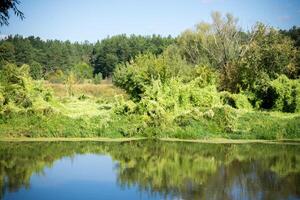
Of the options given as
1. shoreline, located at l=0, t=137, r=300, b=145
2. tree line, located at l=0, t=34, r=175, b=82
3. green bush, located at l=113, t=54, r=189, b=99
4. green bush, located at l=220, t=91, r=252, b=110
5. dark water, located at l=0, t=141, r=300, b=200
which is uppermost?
tree line, located at l=0, t=34, r=175, b=82

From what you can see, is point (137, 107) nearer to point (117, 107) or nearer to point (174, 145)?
point (117, 107)

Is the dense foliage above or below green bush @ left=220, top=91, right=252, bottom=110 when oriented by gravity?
above

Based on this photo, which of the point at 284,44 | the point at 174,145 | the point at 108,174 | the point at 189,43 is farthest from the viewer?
the point at 189,43

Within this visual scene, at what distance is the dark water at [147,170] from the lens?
14.3 meters

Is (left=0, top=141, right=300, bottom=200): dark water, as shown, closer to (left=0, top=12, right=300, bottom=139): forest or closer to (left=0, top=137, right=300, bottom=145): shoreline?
(left=0, top=137, right=300, bottom=145): shoreline

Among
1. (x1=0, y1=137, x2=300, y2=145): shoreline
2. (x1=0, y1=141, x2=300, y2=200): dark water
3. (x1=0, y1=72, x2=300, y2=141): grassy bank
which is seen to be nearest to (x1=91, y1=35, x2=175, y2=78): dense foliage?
(x1=0, y1=72, x2=300, y2=141): grassy bank

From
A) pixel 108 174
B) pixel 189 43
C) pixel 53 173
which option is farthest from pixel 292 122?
pixel 189 43

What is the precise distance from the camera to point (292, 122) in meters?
25.8

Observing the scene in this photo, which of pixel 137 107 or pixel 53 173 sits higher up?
pixel 137 107

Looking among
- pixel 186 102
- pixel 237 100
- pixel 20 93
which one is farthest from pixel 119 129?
pixel 237 100

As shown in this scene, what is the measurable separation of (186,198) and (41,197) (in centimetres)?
443

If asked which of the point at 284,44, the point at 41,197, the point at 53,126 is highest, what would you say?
the point at 284,44

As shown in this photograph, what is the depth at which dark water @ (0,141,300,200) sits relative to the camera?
14.3 m

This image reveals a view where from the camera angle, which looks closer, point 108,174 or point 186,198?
point 186,198
